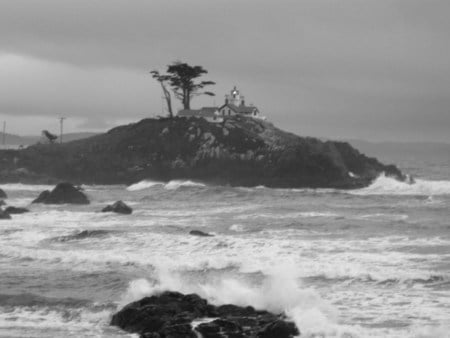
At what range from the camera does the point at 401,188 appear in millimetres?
75875

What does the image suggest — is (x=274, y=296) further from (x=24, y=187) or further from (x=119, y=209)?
(x=24, y=187)

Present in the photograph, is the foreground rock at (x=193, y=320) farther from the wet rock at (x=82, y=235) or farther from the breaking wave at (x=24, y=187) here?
the breaking wave at (x=24, y=187)

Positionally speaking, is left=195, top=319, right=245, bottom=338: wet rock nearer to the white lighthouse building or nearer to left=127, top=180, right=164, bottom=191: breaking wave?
left=127, top=180, right=164, bottom=191: breaking wave

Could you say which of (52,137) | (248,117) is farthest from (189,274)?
(52,137)

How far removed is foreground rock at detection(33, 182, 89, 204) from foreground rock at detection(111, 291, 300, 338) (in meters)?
36.5

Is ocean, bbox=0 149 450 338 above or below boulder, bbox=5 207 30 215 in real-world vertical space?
below

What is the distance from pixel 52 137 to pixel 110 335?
3327 inches

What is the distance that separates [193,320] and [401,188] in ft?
192

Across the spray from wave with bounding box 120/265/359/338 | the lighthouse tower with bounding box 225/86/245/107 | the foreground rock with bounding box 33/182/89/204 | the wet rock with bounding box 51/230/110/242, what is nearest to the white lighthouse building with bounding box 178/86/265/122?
the lighthouse tower with bounding box 225/86/245/107

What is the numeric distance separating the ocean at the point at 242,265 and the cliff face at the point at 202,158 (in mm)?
24557

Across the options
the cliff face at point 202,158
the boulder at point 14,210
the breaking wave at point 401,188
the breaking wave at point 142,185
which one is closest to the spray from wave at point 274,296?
the boulder at point 14,210

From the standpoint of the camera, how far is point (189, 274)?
28125 mm

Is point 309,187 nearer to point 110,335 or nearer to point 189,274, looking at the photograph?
point 189,274

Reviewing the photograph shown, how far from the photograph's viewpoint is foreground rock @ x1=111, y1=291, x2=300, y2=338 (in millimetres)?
18922
